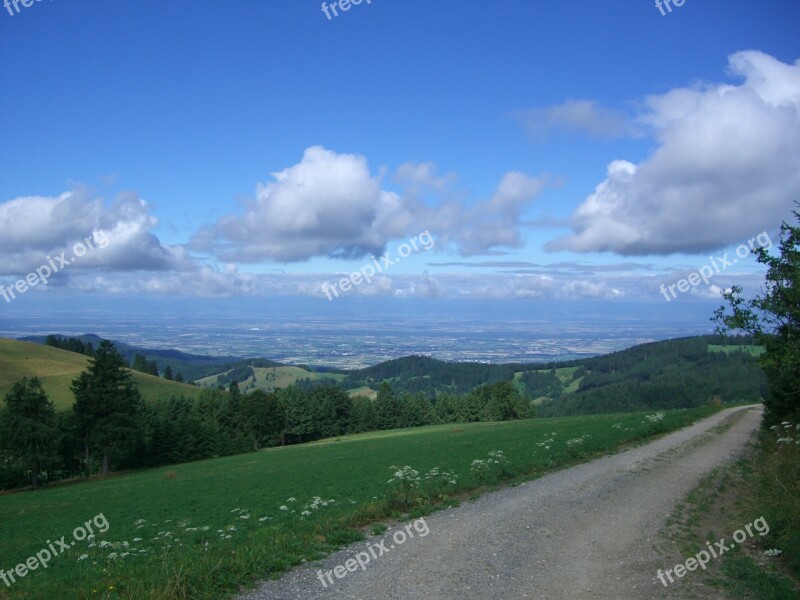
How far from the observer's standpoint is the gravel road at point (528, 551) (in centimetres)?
814

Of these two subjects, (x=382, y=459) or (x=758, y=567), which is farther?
(x=382, y=459)

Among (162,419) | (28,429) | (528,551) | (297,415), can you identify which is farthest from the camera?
(297,415)

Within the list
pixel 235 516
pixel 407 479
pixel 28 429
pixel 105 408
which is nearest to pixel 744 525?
pixel 407 479

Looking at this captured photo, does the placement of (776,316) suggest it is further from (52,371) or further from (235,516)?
(52,371)

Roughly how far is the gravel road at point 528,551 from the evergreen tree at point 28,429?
5156cm

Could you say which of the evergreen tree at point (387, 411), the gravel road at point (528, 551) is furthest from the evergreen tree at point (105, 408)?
the evergreen tree at point (387, 411)

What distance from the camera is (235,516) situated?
56.3 feet

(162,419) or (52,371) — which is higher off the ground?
(52,371)

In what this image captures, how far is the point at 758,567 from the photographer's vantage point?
9.03 m

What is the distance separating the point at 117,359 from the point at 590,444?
50.9 metres

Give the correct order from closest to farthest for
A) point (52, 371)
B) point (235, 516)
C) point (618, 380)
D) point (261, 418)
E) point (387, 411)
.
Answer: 1. point (235, 516)
2. point (261, 418)
3. point (52, 371)
4. point (387, 411)
5. point (618, 380)

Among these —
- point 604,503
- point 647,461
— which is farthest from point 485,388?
point 604,503

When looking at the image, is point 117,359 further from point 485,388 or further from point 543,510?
point 485,388

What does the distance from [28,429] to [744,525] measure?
188 feet
